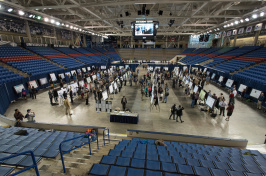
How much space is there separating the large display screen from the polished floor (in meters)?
8.31

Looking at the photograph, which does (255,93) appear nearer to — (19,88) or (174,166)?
(174,166)

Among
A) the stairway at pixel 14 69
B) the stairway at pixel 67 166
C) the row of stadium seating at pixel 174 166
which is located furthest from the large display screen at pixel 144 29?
the stairway at pixel 14 69

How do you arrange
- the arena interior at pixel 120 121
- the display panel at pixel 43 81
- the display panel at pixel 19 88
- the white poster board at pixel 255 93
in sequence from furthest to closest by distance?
1. the display panel at pixel 43 81
2. the display panel at pixel 19 88
3. the white poster board at pixel 255 93
4. the arena interior at pixel 120 121

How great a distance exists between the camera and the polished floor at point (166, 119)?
8594 millimetres

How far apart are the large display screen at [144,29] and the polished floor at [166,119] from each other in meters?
8.31

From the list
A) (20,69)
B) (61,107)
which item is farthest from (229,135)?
(20,69)

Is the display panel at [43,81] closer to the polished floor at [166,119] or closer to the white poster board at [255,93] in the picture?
the polished floor at [166,119]

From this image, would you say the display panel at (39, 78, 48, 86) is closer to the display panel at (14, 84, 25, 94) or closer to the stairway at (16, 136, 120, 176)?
the display panel at (14, 84, 25, 94)

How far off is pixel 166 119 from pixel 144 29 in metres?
11.0

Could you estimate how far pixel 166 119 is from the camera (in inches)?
398

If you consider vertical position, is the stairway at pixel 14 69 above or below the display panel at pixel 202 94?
above

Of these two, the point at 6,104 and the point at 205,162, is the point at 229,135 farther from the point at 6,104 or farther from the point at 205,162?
the point at 6,104

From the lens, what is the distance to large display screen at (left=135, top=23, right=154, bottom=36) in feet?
50.5

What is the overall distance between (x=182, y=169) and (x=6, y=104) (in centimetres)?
1496
